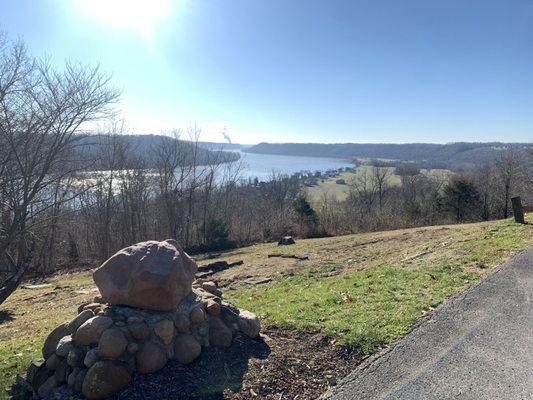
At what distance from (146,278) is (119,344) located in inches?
28.5

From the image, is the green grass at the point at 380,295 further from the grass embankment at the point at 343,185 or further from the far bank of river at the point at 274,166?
the grass embankment at the point at 343,185

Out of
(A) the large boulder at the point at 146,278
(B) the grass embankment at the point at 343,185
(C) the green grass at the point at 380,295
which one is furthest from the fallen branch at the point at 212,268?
(B) the grass embankment at the point at 343,185

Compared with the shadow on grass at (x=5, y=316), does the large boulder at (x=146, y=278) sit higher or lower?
higher

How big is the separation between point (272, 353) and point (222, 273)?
8864 mm

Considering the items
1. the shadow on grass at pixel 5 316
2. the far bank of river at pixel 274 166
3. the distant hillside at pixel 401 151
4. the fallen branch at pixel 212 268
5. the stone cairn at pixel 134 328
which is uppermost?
the distant hillside at pixel 401 151

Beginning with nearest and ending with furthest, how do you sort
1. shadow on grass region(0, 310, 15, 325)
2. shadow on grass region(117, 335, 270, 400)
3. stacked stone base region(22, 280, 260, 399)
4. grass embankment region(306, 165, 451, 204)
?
shadow on grass region(117, 335, 270, 400), stacked stone base region(22, 280, 260, 399), shadow on grass region(0, 310, 15, 325), grass embankment region(306, 165, 451, 204)

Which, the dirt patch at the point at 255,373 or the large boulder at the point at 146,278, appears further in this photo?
the large boulder at the point at 146,278

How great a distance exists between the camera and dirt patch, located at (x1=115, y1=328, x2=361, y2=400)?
3.88m

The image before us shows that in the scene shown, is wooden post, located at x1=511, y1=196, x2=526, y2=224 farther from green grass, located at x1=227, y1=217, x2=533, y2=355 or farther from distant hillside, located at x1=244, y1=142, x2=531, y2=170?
distant hillside, located at x1=244, y1=142, x2=531, y2=170

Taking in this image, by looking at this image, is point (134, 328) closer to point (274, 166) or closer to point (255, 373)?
point (255, 373)

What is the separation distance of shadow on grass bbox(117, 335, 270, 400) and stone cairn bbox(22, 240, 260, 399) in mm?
87

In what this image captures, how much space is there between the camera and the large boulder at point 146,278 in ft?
14.8

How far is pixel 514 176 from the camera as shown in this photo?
3644cm

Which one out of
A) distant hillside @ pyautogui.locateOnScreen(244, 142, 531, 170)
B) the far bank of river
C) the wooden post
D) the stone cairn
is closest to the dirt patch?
the stone cairn
